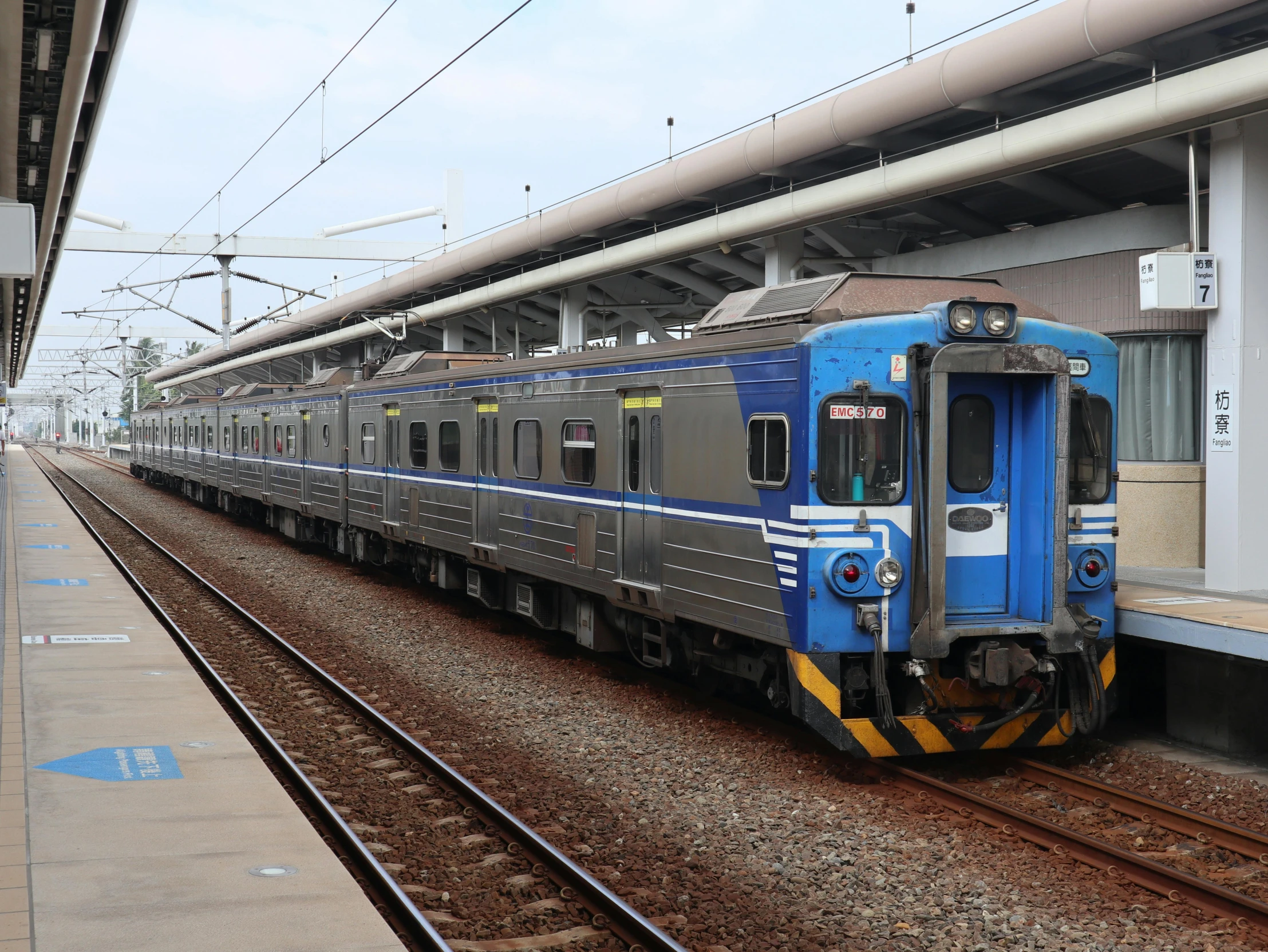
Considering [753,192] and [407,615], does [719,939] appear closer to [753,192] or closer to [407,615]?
[407,615]

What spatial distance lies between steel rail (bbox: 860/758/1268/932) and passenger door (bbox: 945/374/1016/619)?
3.96 feet

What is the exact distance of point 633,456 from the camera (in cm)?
1016

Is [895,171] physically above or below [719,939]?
above

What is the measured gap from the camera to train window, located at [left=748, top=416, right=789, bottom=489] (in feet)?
25.9

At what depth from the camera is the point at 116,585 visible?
56.8 ft

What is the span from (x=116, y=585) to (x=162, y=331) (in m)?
56.4

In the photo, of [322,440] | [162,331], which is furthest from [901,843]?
[162,331]

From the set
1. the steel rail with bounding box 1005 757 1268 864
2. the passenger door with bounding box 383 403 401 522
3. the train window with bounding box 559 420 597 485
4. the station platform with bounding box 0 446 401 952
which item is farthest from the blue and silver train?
the passenger door with bounding box 383 403 401 522

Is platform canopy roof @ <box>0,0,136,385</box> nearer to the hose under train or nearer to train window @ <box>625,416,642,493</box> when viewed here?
train window @ <box>625,416,642,493</box>

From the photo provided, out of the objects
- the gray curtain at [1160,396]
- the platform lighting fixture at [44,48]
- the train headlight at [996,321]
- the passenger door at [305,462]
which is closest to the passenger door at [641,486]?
the train headlight at [996,321]

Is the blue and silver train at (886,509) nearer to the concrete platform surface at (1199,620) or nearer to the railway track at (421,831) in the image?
the concrete platform surface at (1199,620)

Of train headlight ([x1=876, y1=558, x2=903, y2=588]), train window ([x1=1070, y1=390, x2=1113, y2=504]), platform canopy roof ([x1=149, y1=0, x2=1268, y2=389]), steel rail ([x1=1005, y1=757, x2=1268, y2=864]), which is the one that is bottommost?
steel rail ([x1=1005, y1=757, x2=1268, y2=864])

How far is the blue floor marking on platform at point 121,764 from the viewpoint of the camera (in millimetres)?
7480

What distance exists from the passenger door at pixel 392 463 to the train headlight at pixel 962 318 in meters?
10.7
